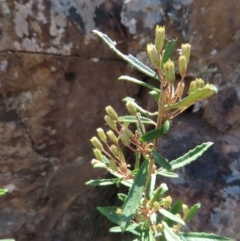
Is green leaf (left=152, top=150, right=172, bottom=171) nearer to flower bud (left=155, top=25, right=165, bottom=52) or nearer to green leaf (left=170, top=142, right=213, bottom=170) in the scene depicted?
green leaf (left=170, top=142, right=213, bottom=170)

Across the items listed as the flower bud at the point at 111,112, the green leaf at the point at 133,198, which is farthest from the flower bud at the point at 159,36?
the green leaf at the point at 133,198

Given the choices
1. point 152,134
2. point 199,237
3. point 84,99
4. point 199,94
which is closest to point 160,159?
point 152,134

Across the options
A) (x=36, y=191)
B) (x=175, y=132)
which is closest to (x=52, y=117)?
(x=36, y=191)

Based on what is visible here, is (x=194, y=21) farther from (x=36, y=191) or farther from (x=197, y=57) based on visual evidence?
(x=36, y=191)

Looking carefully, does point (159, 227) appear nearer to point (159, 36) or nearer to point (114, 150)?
point (114, 150)

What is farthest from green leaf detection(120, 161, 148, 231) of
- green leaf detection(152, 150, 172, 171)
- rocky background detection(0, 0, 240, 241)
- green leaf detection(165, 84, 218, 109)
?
rocky background detection(0, 0, 240, 241)
